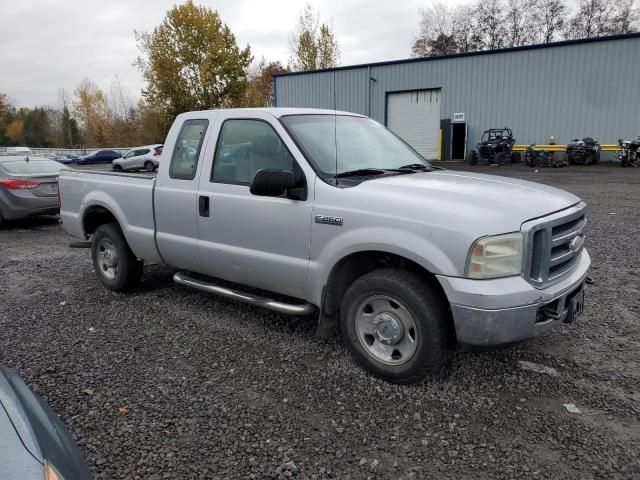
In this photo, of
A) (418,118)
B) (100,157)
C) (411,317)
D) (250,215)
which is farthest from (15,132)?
(411,317)

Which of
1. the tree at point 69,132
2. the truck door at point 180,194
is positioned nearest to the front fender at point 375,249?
the truck door at point 180,194

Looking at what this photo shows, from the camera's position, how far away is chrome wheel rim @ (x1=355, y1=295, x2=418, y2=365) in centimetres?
338

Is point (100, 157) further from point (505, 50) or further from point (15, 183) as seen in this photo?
point (15, 183)

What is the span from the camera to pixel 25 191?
389 inches

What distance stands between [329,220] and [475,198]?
1003 mm

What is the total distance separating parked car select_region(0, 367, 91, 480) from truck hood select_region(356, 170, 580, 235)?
2.26 metres

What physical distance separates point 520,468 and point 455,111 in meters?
25.7

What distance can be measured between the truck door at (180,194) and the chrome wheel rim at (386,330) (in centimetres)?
182

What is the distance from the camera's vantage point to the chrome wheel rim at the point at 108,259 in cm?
562

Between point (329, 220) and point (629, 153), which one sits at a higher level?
point (629, 153)

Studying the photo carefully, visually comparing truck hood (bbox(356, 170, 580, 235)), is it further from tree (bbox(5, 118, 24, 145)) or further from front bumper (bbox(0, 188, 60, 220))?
tree (bbox(5, 118, 24, 145))

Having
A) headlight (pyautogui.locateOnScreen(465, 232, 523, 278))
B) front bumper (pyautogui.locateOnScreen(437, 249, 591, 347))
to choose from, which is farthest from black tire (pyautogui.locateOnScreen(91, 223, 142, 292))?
headlight (pyautogui.locateOnScreen(465, 232, 523, 278))

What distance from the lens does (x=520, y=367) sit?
373cm

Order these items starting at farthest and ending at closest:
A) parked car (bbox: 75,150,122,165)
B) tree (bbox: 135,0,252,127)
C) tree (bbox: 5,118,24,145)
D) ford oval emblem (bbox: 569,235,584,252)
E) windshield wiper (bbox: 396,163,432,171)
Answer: tree (bbox: 5,118,24,145)
parked car (bbox: 75,150,122,165)
tree (bbox: 135,0,252,127)
windshield wiper (bbox: 396,163,432,171)
ford oval emblem (bbox: 569,235,584,252)
